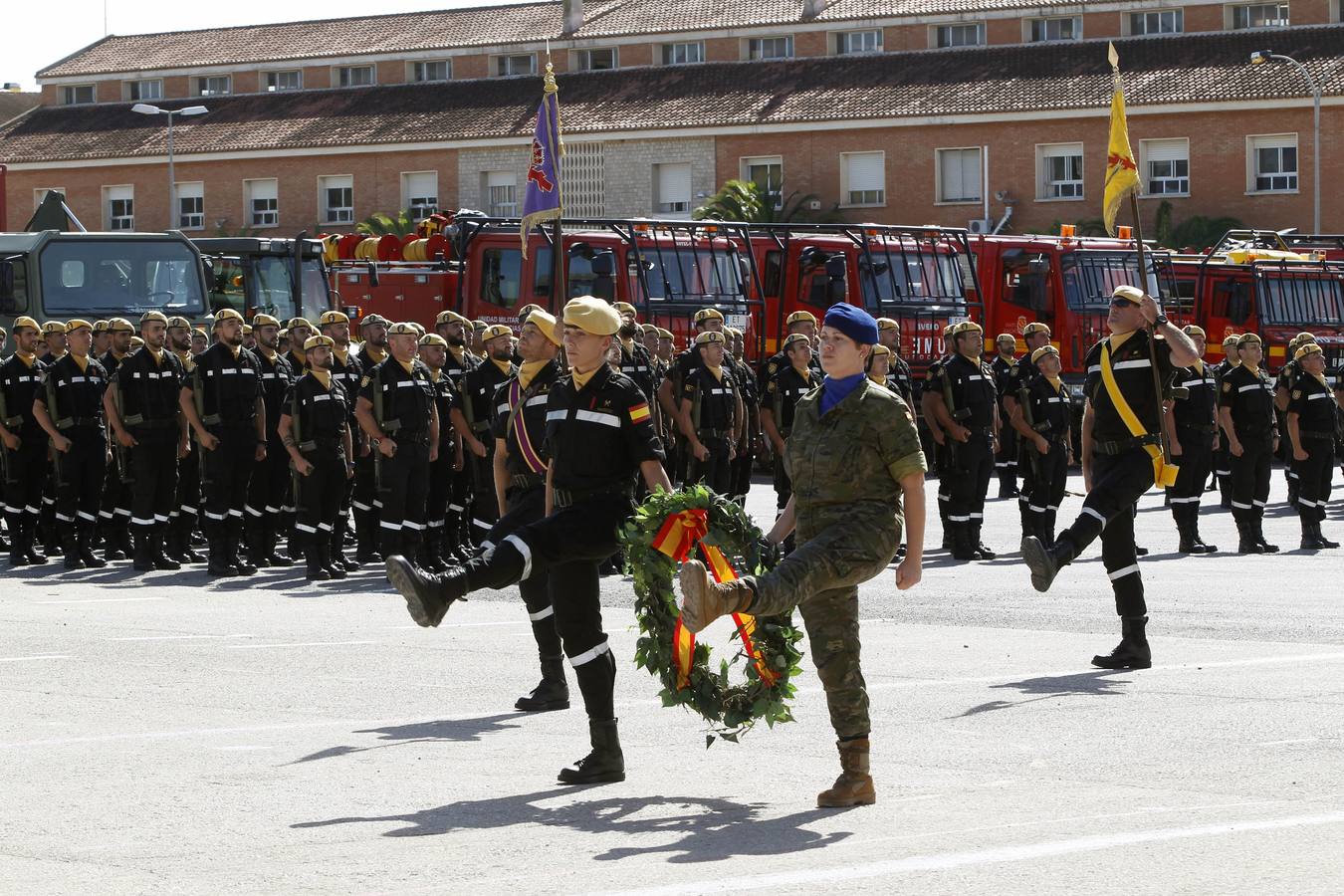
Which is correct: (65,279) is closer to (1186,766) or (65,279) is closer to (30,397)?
(30,397)

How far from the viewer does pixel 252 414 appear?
17.3 meters

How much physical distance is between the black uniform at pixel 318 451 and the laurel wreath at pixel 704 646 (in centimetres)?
935

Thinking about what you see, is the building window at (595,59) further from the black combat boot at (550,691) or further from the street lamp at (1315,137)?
the black combat boot at (550,691)

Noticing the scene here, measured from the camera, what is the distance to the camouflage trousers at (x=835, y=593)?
7336 millimetres

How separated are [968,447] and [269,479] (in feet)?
19.5

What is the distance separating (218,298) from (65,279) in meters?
3.80

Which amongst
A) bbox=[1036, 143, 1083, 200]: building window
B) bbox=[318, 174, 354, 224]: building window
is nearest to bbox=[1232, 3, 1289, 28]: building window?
bbox=[1036, 143, 1083, 200]: building window

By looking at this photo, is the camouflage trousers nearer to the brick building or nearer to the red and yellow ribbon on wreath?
the red and yellow ribbon on wreath

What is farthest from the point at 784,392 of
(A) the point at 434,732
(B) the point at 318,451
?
(A) the point at 434,732

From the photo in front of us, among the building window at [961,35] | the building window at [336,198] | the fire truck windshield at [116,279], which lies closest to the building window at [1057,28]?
the building window at [961,35]

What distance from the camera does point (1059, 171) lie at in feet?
188

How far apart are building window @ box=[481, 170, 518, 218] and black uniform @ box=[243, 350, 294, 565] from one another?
45.3 m

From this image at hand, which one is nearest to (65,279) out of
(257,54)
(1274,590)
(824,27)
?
(1274,590)

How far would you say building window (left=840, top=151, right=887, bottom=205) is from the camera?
59250 millimetres
